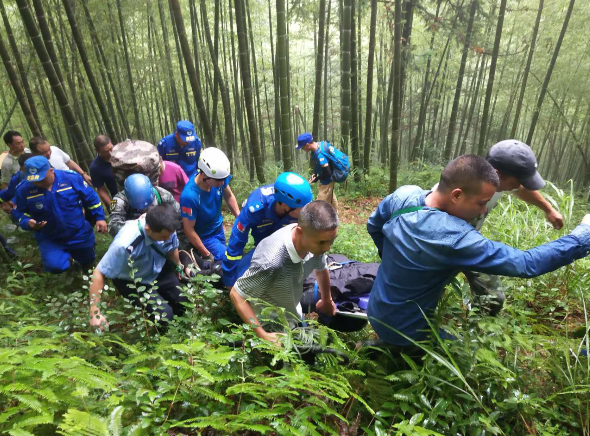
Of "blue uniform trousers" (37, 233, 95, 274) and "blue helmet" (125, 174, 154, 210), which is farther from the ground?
"blue helmet" (125, 174, 154, 210)

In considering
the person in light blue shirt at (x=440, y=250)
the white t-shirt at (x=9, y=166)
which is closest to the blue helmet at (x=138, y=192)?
the person in light blue shirt at (x=440, y=250)

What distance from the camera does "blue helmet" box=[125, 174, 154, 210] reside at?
2.91m

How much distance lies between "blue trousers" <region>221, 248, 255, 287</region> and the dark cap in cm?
190

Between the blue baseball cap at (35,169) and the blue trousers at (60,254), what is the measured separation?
2.61 ft

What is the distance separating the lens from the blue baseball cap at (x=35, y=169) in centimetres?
324

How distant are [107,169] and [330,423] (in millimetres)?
4229

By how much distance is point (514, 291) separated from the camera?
254cm

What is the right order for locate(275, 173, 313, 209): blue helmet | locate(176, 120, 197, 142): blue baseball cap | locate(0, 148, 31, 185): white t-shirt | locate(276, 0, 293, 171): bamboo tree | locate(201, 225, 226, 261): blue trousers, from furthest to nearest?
locate(0, 148, 31, 185): white t-shirt, locate(176, 120, 197, 142): blue baseball cap, locate(276, 0, 293, 171): bamboo tree, locate(201, 225, 226, 261): blue trousers, locate(275, 173, 313, 209): blue helmet

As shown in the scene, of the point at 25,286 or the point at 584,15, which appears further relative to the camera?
the point at 584,15

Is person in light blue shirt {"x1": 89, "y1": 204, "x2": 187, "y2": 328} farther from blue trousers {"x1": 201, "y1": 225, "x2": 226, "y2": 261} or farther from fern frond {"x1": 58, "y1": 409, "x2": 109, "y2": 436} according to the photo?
fern frond {"x1": 58, "y1": 409, "x2": 109, "y2": 436}

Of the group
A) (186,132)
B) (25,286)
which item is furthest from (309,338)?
(186,132)

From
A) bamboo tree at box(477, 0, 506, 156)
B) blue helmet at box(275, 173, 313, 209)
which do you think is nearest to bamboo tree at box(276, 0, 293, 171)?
blue helmet at box(275, 173, 313, 209)

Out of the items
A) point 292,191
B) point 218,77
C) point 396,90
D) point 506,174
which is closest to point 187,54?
point 218,77

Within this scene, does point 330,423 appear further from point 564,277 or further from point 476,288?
point 564,277
